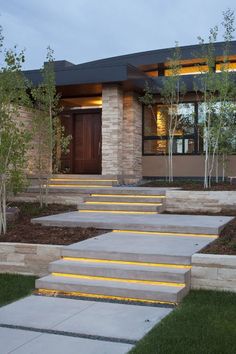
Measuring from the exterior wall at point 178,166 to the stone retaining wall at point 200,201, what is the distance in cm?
504

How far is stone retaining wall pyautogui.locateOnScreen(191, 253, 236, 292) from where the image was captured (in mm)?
6051

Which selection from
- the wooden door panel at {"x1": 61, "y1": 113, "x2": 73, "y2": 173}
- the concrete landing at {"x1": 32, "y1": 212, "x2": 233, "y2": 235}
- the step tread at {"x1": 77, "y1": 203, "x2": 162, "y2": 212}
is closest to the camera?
the concrete landing at {"x1": 32, "y1": 212, "x2": 233, "y2": 235}

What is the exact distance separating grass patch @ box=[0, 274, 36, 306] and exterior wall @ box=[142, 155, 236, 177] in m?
9.98

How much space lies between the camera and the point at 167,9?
95.1 meters

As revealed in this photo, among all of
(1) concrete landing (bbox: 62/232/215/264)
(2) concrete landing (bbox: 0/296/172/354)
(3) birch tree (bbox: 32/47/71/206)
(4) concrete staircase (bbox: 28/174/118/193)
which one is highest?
(3) birch tree (bbox: 32/47/71/206)

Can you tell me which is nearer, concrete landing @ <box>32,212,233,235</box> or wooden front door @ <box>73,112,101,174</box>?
concrete landing @ <box>32,212,233,235</box>

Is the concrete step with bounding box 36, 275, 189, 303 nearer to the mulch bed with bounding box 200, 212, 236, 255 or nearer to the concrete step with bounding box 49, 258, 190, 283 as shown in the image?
the concrete step with bounding box 49, 258, 190, 283

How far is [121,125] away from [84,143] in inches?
84.0

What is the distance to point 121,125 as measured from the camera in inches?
606

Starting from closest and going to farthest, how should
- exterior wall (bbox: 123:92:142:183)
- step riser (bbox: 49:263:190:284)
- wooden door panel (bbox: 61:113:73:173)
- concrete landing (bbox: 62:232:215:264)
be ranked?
step riser (bbox: 49:263:190:284) → concrete landing (bbox: 62:232:215:264) → exterior wall (bbox: 123:92:142:183) → wooden door panel (bbox: 61:113:73:173)

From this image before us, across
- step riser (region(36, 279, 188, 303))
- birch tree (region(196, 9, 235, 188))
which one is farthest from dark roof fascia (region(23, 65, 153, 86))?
step riser (region(36, 279, 188, 303))

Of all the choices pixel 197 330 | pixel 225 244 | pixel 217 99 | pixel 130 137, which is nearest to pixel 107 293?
pixel 197 330

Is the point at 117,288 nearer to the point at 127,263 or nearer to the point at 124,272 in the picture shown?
the point at 124,272

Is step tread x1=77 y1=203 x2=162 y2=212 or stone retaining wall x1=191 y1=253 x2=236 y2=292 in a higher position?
step tread x1=77 y1=203 x2=162 y2=212
